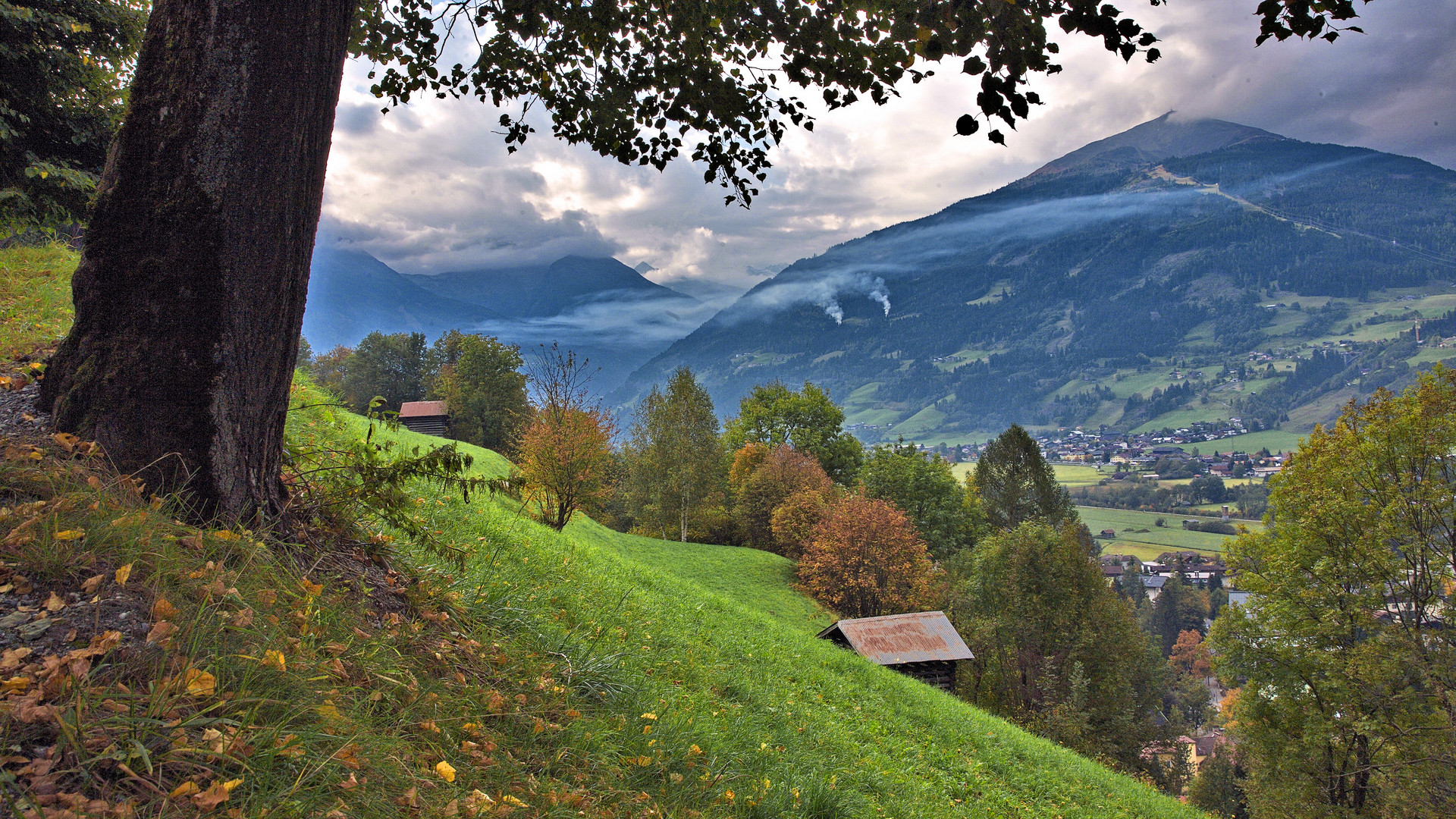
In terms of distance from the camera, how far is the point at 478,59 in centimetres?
604

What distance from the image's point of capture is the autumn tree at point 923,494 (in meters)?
48.1

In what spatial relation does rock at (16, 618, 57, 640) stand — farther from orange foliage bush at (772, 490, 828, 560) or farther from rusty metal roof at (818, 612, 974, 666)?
orange foliage bush at (772, 490, 828, 560)

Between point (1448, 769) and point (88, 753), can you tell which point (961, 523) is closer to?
point (1448, 769)

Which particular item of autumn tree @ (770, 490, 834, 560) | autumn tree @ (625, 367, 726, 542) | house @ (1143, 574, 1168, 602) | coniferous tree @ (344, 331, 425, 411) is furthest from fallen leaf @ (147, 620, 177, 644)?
house @ (1143, 574, 1168, 602)

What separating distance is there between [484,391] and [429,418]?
4.60 m

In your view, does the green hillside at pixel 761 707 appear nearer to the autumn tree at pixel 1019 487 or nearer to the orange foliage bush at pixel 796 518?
the orange foliage bush at pixel 796 518

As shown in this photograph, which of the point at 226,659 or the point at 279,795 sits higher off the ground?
the point at 226,659

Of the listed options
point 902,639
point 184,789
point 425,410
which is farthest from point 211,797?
point 425,410

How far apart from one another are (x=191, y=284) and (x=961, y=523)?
51717mm

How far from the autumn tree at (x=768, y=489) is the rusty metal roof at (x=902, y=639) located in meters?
22.3

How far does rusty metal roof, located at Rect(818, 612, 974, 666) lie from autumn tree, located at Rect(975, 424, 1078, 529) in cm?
3222

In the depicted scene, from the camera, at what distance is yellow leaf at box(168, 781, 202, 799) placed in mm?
1670

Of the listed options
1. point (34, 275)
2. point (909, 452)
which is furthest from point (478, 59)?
point (909, 452)

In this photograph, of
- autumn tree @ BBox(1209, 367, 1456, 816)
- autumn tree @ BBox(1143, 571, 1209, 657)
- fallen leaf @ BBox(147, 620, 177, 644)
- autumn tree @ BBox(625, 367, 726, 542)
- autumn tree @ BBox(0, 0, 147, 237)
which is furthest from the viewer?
autumn tree @ BBox(1143, 571, 1209, 657)
